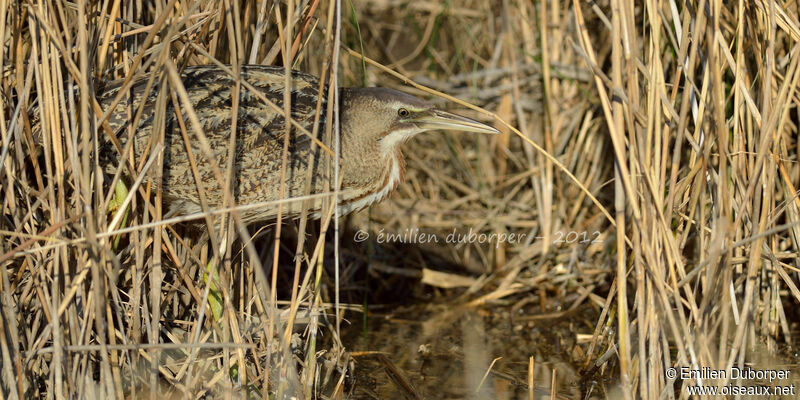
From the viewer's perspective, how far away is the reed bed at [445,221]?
7.20 ft

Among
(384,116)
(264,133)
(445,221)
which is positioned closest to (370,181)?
(384,116)

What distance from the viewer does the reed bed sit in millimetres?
2195

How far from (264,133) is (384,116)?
0.45 m

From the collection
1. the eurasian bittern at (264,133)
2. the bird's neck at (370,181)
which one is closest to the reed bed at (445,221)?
the eurasian bittern at (264,133)

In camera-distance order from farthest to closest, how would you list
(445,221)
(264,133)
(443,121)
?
(445,221) → (443,121) → (264,133)

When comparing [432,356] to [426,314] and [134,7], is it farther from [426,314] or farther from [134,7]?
[134,7]

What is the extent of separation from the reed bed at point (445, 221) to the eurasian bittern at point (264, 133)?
0.11m

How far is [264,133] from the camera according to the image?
109 inches

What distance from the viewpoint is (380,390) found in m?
2.96

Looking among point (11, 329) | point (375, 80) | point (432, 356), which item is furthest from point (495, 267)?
point (11, 329)

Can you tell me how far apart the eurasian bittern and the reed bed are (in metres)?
0.11

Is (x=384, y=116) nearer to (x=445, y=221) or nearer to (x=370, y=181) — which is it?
(x=370, y=181)

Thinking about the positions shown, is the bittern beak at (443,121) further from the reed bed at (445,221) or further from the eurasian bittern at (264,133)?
the reed bed at (445,221)

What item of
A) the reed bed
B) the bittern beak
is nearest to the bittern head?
the bittern beak
